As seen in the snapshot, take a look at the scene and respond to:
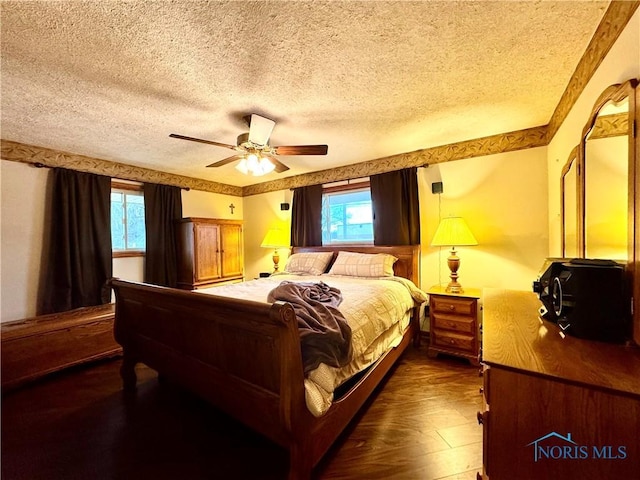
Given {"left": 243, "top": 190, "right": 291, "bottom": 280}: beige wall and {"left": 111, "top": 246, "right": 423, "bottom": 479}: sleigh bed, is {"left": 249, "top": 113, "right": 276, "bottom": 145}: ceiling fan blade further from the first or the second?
{"left": 243, "top": 190, "right": 291, "bottom": 280}: beige wall

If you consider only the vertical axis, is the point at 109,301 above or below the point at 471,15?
below

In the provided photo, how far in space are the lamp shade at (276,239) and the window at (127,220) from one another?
172 cm

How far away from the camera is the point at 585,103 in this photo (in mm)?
1601

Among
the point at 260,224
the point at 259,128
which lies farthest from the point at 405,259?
the point at 260,224

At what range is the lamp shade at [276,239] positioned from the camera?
4109 mm

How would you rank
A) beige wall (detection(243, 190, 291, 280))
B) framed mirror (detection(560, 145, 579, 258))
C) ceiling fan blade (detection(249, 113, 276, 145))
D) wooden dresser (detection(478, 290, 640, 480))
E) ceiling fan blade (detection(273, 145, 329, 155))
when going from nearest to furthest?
wooden dresser (detection(478, 290, 640, 480)) → framed mirror (detection(560, 145, 579, 258)) → ceiling fan blade (detection(249, 113, 276, 145)) → ceiling fan blade (detection(273, 145, 329, 155)) → beige wall (detection(243, 190, 291, 280))

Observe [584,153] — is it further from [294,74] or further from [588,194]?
[294,74]

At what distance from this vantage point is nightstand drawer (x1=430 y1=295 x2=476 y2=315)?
258 centimetres

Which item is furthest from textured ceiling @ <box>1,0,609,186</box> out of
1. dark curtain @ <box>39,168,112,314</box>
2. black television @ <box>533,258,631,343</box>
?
black television @ <box>533,258,631,343</box>

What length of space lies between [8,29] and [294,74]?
4.64 feet

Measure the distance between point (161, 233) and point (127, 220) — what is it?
17.6 inches

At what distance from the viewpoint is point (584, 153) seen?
1562mm

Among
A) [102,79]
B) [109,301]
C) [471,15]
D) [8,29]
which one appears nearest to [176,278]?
[109,301]

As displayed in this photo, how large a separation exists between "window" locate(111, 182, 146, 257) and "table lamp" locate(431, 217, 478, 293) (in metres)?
3.90
